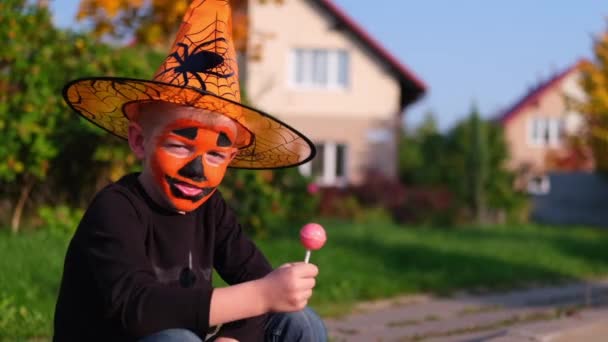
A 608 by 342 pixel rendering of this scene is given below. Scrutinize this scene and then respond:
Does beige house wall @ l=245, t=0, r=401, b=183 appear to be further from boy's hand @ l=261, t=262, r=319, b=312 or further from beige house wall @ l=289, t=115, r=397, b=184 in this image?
boy's hand @ l=261, t=262, r=319, b=312

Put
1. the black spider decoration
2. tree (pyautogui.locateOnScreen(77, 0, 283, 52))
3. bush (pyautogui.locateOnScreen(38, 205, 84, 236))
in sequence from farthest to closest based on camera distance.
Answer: tree (pyautogui.locateOnScreen(77, 0, 283, 52))
bush (pyautogui.locateOnScreen(38, 205, 84, 236))
the black spider decoration

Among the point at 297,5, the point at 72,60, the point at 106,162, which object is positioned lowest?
the point at 106,162

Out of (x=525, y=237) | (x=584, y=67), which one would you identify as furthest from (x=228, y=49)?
(x=525, y=237)

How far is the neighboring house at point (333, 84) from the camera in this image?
25.0m

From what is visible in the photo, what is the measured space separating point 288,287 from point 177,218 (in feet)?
1.72

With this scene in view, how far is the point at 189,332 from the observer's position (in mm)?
2547

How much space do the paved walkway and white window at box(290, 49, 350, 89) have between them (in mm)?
17365

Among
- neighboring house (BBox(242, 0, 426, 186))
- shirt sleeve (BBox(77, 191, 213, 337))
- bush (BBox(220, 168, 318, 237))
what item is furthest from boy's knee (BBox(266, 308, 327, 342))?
neighboring house (BBox(242, 0, 426, 186))

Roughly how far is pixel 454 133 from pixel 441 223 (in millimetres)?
9949

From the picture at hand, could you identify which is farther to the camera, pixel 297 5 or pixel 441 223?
pixel 297 5

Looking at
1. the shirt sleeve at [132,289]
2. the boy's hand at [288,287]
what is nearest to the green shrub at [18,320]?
the shirt sleeve at [132,289]

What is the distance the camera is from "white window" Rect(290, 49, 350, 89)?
2541 cm

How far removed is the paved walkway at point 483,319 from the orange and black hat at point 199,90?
2.68 meters

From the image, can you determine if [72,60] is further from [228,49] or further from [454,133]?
[454,133]
